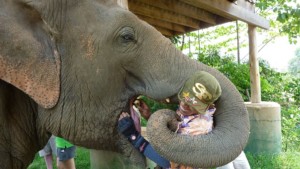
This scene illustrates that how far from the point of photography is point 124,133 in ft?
6.07

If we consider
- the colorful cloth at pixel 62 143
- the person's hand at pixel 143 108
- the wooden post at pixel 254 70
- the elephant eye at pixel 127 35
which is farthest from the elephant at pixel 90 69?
the wooden post at pixel 254 70

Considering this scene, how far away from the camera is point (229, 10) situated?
5668 millimetres

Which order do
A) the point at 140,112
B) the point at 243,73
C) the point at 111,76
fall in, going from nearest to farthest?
the point at 111,76 < the point at 140,112 < the point at 243,73

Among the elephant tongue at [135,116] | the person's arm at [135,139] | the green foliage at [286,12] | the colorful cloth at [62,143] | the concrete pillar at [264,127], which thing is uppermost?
the green foliage at [286,12]

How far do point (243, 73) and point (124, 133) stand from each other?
707 centimetres

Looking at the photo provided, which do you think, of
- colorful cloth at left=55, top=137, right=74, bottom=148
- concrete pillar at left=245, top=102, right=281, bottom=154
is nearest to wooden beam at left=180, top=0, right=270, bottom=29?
concrete pillar at left=245, top=102, right=281, bottom=154

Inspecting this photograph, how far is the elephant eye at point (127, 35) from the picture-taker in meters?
1.80

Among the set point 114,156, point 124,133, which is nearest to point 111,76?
point 124,133

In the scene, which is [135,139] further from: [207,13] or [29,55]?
[207,13]

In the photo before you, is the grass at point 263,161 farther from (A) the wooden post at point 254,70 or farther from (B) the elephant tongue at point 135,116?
(B) the elephant tongue at point 135,116

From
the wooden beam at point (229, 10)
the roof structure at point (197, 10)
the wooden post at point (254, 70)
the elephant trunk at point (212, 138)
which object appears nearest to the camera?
the elephant trunk at point (212, 138)

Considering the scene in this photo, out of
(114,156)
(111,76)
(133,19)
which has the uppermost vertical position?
(133,19)

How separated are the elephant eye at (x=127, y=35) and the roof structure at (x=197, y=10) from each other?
299cm

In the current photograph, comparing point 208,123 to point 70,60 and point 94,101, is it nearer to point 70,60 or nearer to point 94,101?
point 94,101
